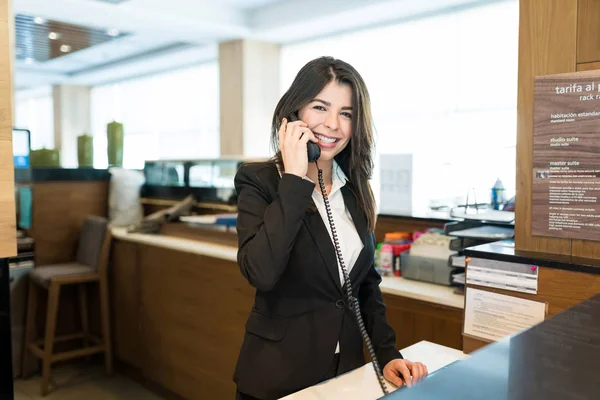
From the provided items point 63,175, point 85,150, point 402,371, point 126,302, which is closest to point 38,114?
point 85,150

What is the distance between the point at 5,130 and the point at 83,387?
241 centimetres

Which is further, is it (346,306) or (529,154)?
(529,154)

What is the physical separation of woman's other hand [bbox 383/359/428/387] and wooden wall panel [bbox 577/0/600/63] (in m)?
0.88

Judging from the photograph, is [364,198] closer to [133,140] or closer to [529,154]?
[529,154]

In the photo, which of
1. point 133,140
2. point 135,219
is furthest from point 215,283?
point 133,140

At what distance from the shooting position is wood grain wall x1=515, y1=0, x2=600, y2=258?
55.4 inches

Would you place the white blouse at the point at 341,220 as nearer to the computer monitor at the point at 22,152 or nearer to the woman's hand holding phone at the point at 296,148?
the woman's hand holding phone at the point at 296,148

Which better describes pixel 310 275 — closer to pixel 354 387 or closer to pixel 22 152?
pixel 354 387

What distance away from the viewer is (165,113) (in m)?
8.78

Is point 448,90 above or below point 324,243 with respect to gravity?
above

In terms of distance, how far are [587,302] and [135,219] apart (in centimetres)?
367

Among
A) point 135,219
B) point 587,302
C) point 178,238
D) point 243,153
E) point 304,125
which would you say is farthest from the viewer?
→ point 243,153

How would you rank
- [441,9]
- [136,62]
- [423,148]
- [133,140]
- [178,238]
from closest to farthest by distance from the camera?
[178,238] → [441,9] → [423,148] → [136,62] → [133,140]

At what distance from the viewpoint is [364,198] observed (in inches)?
57.4
